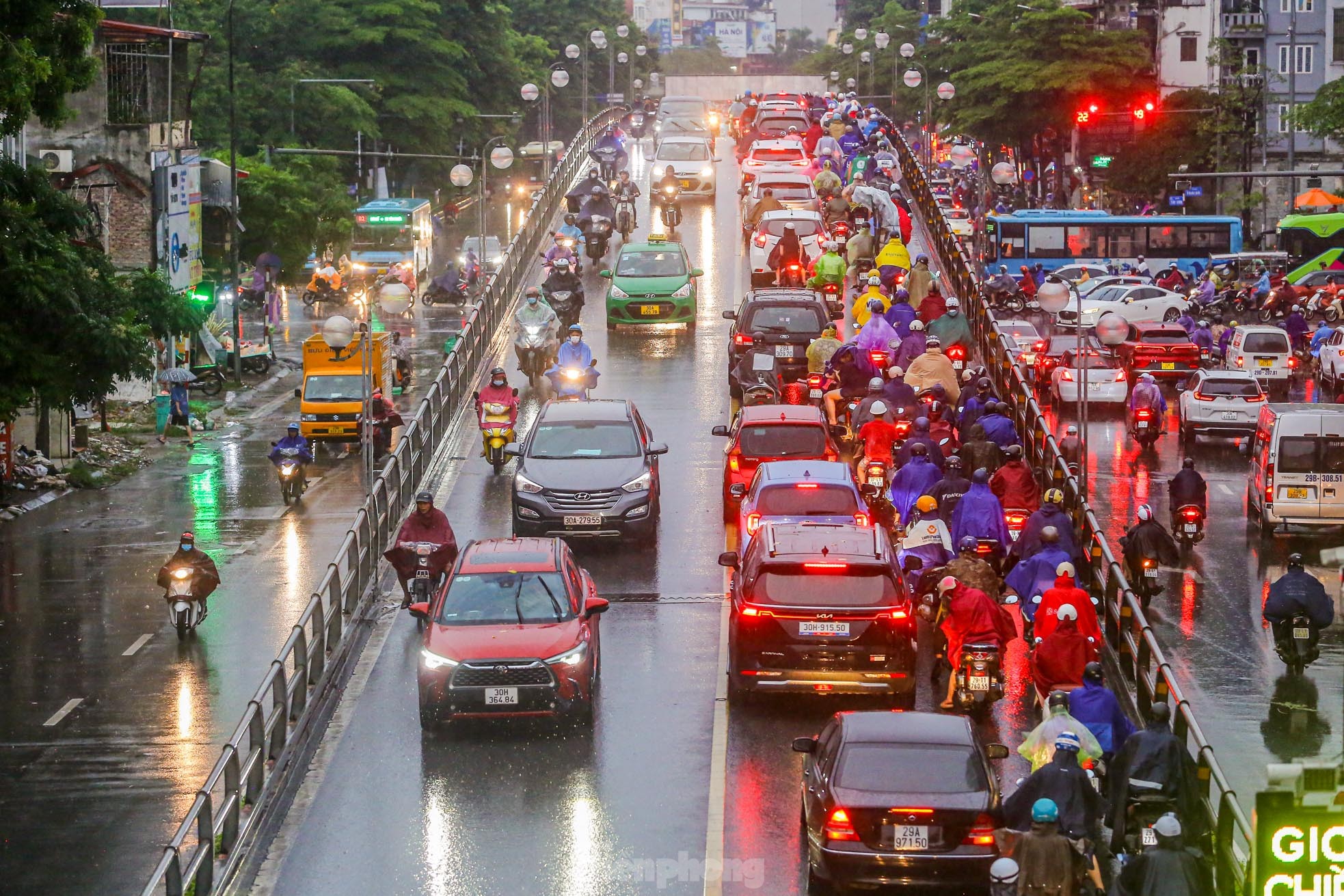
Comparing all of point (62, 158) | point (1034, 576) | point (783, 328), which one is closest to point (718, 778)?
point (1034, 576)

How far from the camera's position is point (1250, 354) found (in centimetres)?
4550

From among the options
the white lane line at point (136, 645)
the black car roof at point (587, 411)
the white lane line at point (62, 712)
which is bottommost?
the white lane line at point (62, 712)

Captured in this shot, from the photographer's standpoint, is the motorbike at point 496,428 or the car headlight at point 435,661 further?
the motorbike at point 496,428

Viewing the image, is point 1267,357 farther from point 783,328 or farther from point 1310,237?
point 1310,237

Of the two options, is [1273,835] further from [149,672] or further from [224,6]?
[224,6]

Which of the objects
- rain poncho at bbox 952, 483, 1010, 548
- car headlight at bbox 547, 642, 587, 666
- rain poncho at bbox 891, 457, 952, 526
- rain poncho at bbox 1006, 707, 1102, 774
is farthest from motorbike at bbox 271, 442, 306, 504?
rain poncho at bbox 1006, 707, 1102, 774

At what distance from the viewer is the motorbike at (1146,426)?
38.0m

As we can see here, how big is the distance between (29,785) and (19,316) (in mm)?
11147

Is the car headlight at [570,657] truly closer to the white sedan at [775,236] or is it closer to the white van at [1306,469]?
the white van at [1306,469]

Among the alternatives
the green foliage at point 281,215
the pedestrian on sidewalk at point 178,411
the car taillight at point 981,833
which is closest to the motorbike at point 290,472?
the pedestrian on sidewalk at point 178,411

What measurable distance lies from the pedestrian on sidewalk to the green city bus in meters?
40.3

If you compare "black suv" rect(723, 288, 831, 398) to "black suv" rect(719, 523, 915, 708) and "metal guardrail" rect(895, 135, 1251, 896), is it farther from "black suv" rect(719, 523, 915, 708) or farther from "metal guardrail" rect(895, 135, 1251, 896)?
"black suv" rect(719, 523, 915, 708)

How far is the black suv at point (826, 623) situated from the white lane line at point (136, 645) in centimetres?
972

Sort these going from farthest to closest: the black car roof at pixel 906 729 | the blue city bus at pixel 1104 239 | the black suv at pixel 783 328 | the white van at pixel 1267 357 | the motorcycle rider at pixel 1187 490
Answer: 1. the blue city bus at pixel 1104 239
2. the white van at pixel 1267 357
3. the black suv at pixel 783 328
4. the motorcycle rider at pixel 1187 490
5. the black car roof at pixel 906 729
